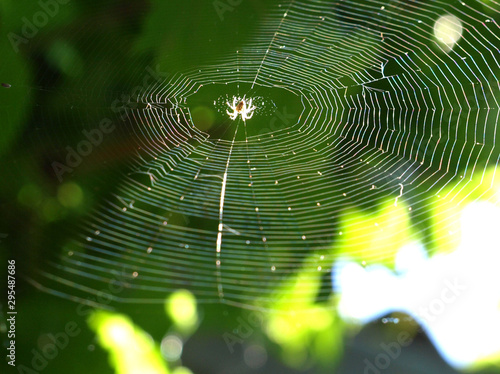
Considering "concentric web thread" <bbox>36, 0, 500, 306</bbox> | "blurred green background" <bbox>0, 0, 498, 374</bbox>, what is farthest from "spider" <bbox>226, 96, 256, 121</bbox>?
"blurred green background" <bbox>0, 0, 498, 374</bbox>

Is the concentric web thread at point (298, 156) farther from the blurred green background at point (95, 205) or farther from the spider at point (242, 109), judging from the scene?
the spider at point (242, 109)

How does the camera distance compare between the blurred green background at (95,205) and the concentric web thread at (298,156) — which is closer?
the blurred green background at (95,205)

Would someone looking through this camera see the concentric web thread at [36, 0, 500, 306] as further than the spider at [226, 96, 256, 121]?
No

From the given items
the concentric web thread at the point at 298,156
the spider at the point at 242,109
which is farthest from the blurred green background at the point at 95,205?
the spider at the point at 242,109

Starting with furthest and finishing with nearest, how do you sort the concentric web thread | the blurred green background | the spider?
the spider < the concentric web thread < the blurred green background

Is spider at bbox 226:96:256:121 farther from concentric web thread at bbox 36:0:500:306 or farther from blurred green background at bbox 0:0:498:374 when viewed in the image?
blurred green background at bbox 0:0:498:374

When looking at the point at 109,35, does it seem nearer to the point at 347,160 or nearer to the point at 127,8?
the point at 127,8
